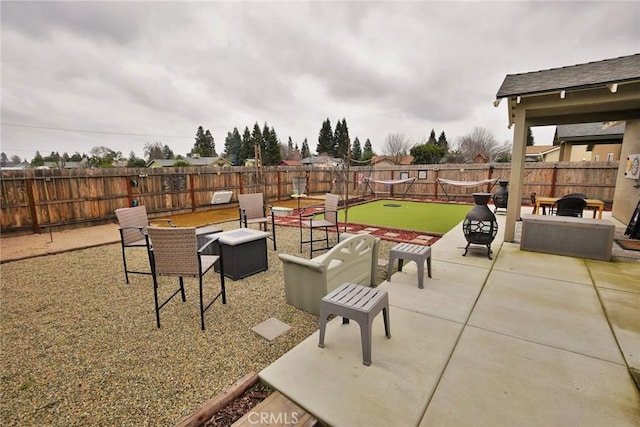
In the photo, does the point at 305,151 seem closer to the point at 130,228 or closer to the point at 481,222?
the point at 481,222

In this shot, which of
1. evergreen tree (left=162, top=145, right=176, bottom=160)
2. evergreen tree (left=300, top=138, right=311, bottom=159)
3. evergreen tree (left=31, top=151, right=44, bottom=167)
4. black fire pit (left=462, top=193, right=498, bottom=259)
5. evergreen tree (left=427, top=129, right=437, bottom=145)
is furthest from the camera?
evergreen tree (left=300, top=138, right=311, bottom=159)

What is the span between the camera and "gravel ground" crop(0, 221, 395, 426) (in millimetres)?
1495

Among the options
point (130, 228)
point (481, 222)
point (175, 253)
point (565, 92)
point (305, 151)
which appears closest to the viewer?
point (175, 253)

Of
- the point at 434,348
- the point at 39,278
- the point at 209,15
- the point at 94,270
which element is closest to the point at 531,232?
the point at 434,348

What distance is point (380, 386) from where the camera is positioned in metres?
1.49

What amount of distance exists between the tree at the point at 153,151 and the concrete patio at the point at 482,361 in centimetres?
4796

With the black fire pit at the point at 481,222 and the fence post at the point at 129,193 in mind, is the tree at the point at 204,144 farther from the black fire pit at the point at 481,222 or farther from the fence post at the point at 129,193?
the black fire pit at the point at 481,222

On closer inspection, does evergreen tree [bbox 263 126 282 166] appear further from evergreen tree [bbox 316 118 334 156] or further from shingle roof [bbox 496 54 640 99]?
shingle roof [bbox 496 54 640 99]

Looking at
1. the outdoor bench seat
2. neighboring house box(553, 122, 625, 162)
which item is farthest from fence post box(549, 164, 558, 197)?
the outdoor bench seat

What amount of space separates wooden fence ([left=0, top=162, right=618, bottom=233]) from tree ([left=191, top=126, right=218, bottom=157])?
126ft

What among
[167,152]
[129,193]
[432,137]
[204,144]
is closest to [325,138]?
[432,137]

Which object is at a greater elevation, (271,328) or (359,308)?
(359,308)

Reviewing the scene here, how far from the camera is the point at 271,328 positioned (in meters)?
2.25

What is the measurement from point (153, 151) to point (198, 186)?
4131 cm
